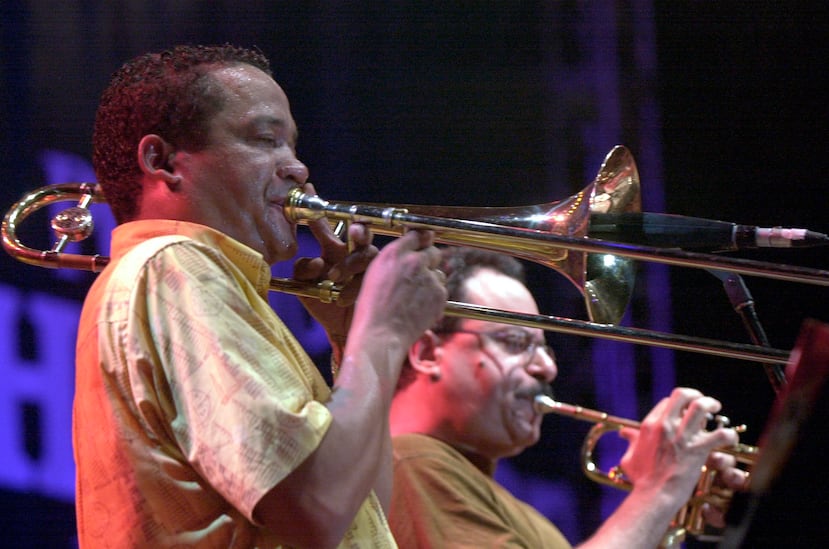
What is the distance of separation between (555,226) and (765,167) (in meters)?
1.85

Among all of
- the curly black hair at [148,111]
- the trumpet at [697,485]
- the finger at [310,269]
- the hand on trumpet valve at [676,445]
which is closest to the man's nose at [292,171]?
the curly black hair at [148,111]

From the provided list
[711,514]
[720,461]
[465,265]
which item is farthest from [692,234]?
[711,514]

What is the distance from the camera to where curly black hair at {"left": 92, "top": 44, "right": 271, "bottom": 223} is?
6.58ft

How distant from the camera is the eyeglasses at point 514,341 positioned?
3.08m

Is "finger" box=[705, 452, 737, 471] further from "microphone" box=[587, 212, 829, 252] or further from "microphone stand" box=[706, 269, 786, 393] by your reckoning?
"microphone" box=[587, 212, 829, 252]

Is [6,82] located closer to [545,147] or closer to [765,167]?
[545,147]

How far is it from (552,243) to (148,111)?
2.73 feet

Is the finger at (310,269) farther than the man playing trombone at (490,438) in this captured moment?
No

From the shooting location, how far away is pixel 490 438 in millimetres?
2943

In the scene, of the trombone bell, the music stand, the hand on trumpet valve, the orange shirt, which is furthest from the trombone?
the music stand

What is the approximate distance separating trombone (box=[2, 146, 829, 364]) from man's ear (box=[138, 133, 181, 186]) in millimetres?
240

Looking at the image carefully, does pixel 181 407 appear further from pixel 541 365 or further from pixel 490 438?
pixel 541 365

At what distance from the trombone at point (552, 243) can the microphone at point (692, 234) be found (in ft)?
0.16

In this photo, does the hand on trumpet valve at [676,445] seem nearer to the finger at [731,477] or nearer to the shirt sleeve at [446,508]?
the finger at [731,477]
